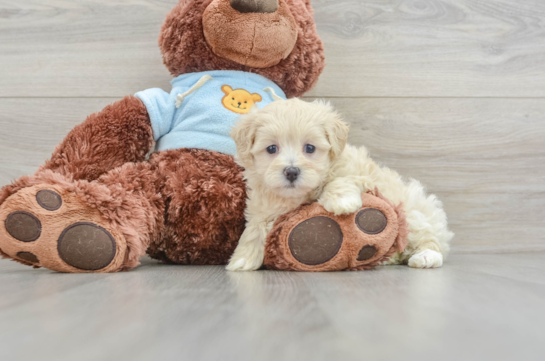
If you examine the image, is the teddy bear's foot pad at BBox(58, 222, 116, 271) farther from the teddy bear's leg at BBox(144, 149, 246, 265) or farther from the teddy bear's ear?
the teddy bear's ear

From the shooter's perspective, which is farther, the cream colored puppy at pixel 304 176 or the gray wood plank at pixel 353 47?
the gray wood plank at pixel 353 47

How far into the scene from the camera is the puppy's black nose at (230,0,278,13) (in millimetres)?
1107

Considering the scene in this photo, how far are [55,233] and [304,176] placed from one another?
0.54 m

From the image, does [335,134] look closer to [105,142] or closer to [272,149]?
[272,149]

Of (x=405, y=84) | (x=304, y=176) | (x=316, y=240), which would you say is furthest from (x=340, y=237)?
(x=405, y=84)

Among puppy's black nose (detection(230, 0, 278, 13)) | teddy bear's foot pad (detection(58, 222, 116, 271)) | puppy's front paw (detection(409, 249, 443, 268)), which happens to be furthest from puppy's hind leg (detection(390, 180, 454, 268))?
teddy bear's foot pad (detection(58, 222, 116, 271))

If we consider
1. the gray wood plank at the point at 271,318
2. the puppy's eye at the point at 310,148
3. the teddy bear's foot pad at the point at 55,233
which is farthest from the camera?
the puppy's eye at the point at 310,148

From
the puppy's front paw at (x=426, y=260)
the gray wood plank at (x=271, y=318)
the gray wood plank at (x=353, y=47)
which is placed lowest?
the puppy's front paw at (x=426, y=260)

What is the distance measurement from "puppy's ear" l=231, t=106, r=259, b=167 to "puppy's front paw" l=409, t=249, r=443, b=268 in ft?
1.59

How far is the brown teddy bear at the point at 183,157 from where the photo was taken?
92cm

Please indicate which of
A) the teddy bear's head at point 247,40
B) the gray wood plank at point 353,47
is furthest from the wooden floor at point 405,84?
the teddy bear's head at point 247,40

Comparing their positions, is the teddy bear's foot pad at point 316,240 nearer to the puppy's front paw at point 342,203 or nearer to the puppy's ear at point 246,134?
the puppy's front paw at point 342,203

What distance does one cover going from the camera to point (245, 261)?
40.1 inches

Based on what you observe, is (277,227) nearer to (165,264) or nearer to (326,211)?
(326,211)
